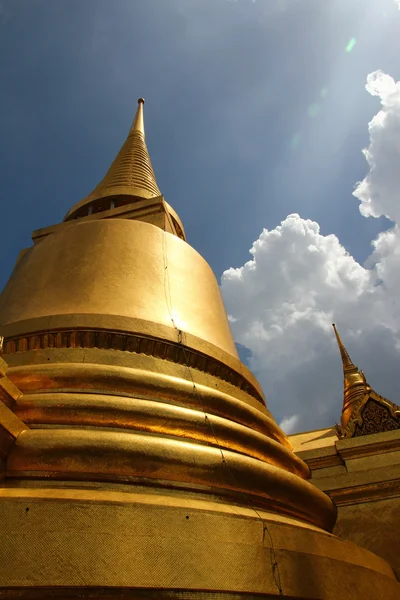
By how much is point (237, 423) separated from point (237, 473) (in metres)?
0.66

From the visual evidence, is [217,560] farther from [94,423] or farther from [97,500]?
[94,423]

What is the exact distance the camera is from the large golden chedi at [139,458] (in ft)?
8.09

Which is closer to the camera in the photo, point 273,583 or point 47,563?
point 47,563

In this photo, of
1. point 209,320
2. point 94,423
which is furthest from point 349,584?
point 209,320

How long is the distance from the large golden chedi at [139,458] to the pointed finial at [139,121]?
24.6ft

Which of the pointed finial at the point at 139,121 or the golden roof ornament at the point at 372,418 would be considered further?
the pointed finial at the point at 139,121

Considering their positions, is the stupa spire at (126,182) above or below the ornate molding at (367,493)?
above

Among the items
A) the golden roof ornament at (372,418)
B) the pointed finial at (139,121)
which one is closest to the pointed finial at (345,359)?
the golden roof ornament at (372,418)

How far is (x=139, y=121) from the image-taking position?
13.0 metres

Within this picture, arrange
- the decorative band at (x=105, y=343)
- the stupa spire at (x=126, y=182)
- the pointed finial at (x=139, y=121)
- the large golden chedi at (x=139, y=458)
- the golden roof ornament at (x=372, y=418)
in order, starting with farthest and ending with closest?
the pointed finial at (x=139, y=121)
the stupa spire at (x=126, y=182)
the golden roof ornament at (x=372, y=418)
the decorative band at (x=105, y=343)
the large golden chedi at (x=139, y=458)

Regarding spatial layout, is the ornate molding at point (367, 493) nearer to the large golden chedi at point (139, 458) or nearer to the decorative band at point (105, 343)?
the large golden chedi at point (139, 458)

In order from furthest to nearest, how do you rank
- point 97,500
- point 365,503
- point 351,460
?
1. point 351,460
2. point 365,503
3. point 97,500

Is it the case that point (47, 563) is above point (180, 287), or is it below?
below

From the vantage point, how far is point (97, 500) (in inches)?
103
